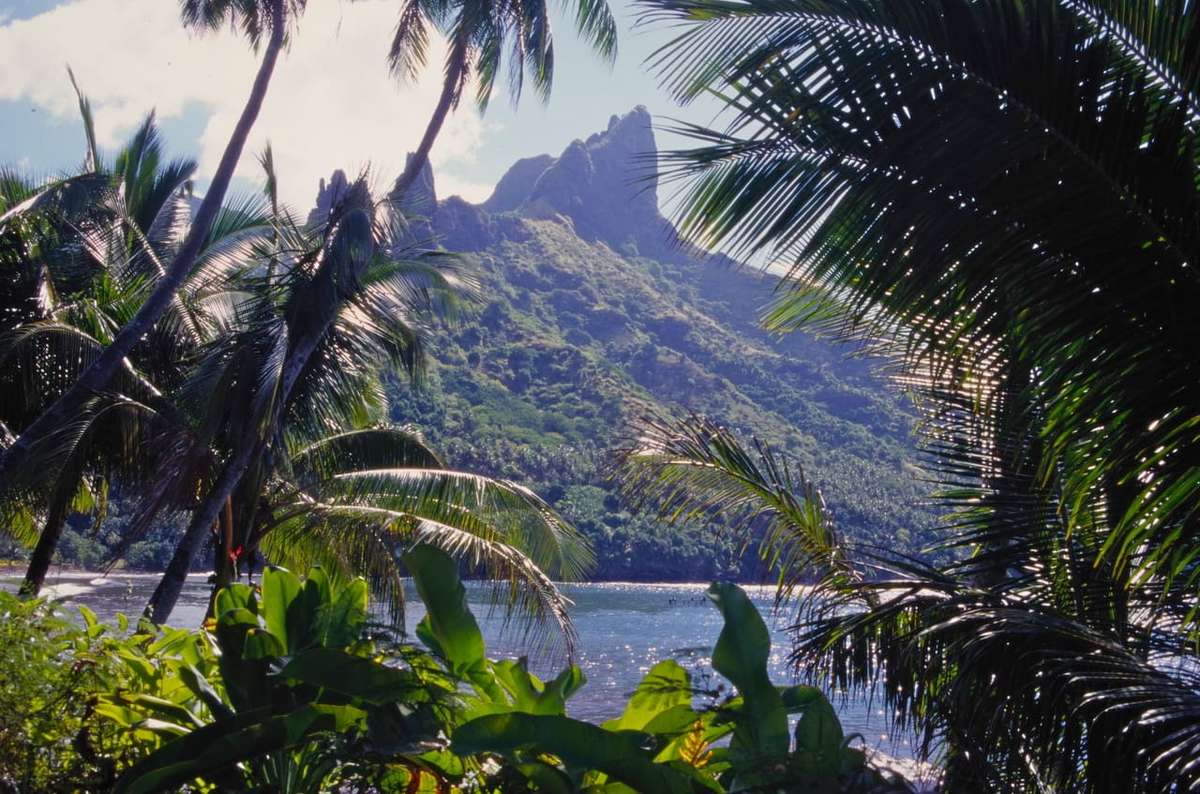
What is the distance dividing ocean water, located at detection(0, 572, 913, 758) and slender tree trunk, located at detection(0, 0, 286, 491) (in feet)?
4.80

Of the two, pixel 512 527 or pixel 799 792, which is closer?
pixel 799 792

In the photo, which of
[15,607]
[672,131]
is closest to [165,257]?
[15,607]

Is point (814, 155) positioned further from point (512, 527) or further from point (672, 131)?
point (512, 527)

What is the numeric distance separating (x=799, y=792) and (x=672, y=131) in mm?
2126

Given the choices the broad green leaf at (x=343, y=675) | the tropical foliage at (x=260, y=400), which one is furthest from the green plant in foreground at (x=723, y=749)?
the tropical foliage at (x=260, y=400)

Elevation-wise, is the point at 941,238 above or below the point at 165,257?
below

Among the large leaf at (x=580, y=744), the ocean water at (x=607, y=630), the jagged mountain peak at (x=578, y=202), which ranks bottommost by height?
the ocean water at (x=607, y=630)

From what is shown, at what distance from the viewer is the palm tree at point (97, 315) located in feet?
34.3

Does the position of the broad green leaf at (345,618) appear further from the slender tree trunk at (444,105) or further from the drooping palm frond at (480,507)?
the slender tree trunk at (444,105)

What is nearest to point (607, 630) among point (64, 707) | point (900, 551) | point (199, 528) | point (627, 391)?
point (627, 391)

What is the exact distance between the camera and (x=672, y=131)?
351 centimetres

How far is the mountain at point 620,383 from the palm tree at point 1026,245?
27.8 ft

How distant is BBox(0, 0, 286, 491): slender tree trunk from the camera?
984 centimetres

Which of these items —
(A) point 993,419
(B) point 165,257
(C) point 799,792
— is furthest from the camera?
(B) point 165,257
